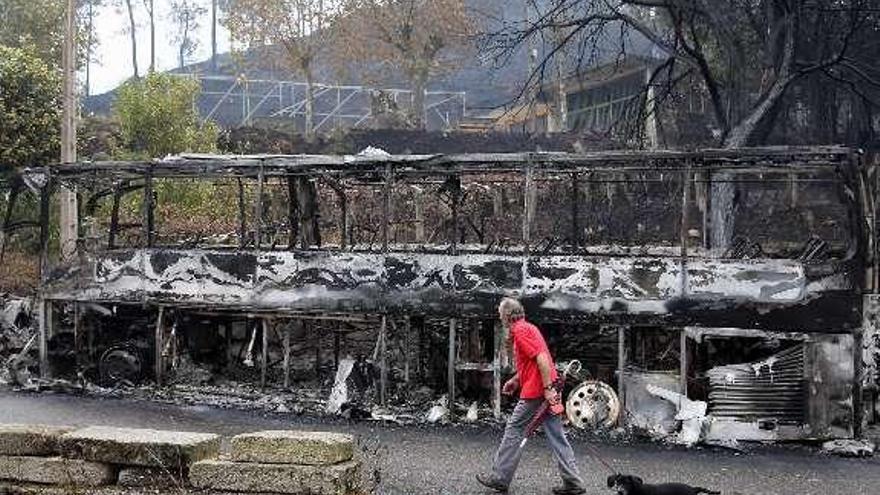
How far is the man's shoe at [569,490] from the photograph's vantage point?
960cm

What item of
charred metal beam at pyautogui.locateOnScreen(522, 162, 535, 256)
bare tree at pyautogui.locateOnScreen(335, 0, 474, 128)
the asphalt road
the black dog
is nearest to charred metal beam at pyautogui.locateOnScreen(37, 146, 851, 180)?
charred metal beam at pyautogui.locateOnScreen(522, 162, 535, 256)

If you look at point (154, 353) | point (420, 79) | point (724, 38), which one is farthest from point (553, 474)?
point (420, 79)

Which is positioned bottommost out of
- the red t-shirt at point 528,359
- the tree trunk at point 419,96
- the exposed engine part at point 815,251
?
the red t-shirt at point 528,359

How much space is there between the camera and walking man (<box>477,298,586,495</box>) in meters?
9.36

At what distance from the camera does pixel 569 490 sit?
31.7ft

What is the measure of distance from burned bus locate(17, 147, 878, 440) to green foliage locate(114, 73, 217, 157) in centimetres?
1016

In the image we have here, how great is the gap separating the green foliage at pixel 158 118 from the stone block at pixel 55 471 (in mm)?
21214

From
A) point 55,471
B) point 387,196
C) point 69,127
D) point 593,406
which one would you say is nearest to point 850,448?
point 593,406

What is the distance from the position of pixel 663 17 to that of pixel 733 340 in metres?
21.1

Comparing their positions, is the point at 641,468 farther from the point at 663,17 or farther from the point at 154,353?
the point at 663,17

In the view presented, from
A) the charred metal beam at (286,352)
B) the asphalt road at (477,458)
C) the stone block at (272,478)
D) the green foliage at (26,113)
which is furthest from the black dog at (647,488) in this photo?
the green foliage at (26,113)

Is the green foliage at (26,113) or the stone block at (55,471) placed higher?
the green foliage at (26,113)

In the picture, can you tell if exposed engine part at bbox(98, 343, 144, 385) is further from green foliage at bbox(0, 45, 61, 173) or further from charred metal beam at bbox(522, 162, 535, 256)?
green foliage at bbox(0, 45, 61, 173)

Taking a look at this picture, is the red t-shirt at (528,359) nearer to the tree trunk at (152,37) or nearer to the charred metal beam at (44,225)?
the charred metal beam at (44,225)
